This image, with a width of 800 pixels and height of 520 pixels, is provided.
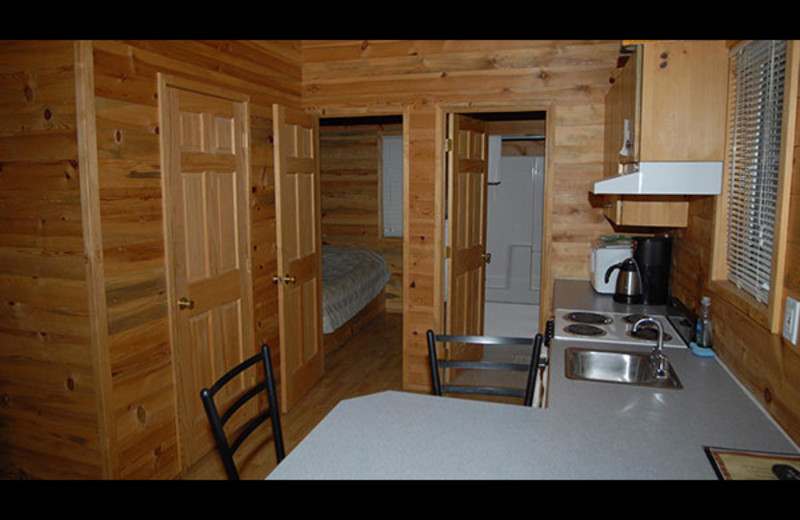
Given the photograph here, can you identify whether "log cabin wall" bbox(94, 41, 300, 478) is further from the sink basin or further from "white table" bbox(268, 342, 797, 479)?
the sink basin

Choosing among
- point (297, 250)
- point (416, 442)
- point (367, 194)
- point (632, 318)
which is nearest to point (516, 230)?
point (367, 194)

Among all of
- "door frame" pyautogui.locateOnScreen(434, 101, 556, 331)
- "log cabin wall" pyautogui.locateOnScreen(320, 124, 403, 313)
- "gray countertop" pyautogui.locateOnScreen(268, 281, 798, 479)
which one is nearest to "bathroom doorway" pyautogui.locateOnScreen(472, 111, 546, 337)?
"log cabin wall" pyautogui.locateOnScreen(320, 124, 403, 313)

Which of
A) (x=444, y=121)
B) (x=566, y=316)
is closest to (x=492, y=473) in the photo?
(x=566, y=316)

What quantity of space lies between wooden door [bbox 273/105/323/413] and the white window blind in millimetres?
2451

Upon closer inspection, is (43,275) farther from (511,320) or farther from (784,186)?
(511,320)

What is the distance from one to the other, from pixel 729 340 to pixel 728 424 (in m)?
0.54

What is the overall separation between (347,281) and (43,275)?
10.1 feet

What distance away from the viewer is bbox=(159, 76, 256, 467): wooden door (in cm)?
278

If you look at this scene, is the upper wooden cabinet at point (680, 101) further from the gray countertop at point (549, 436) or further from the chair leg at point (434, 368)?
the chair leg at point (434, 368)

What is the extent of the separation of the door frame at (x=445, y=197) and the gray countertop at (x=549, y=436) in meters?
1.81

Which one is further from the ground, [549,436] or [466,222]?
[466,222]

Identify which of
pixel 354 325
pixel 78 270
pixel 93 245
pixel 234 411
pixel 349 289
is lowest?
pixel 354 325

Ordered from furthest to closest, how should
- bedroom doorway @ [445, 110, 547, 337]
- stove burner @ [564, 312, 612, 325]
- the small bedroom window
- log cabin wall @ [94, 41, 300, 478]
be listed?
1. bedroom doorway @ [445, 110, 547, 337]
2. the small bedroom window
3. stove burner @ [564, 312, 612, 325]
4. log cabin wall @ [94, 41, 300, 478]

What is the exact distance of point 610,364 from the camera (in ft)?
7.80
